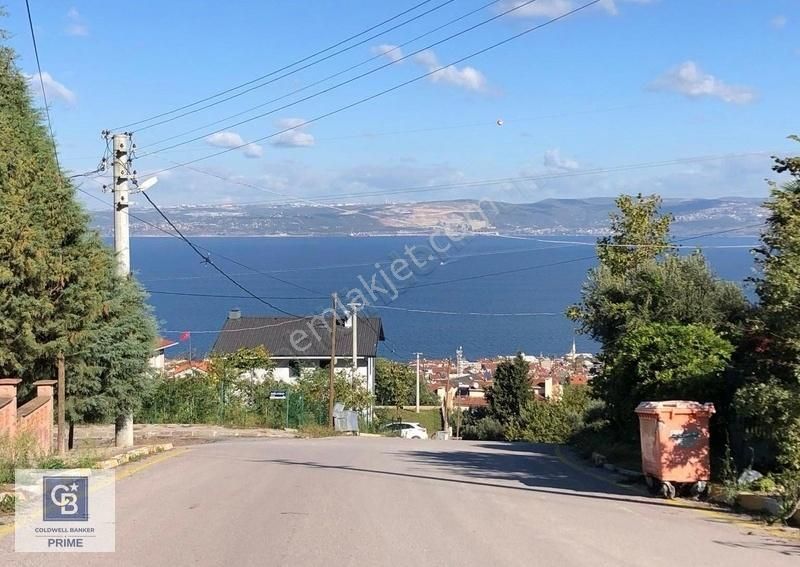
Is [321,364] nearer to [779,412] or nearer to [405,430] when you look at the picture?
[405,430]

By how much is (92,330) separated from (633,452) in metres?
11.2

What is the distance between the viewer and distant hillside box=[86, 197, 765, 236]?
231 ft

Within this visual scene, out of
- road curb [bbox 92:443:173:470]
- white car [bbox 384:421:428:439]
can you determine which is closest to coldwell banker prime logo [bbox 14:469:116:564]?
road curb [bbox 92:443:173:470]

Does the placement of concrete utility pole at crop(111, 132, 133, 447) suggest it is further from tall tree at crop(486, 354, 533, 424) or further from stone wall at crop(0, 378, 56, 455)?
tall tree at crop(486, 354, 533, 424)

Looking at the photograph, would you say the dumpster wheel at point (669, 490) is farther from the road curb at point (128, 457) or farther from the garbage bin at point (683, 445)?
the road curb at point (128, 457)

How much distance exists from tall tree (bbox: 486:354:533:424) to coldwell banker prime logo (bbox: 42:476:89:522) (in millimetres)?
41742

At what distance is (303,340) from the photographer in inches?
2493

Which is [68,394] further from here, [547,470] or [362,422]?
[362,422]

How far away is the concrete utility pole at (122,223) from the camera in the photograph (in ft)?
71.2

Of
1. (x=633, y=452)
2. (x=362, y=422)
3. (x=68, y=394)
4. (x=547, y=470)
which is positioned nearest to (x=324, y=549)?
(x=547, y=470)

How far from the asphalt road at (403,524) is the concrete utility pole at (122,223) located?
24.4 feet

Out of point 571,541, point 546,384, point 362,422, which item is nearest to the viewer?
point 571,541

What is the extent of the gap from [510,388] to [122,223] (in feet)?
109

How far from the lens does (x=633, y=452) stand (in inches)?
704
